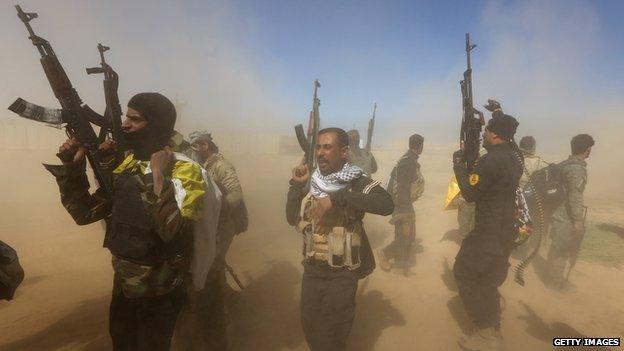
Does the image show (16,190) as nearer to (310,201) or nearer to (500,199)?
(310,201)

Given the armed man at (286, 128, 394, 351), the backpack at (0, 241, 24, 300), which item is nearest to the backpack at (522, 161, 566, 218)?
the armed man at (286, 128, 394, 351)

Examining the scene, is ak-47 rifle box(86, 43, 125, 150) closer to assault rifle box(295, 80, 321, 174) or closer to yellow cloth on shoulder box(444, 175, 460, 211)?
assault rifle box(295, 80, 321, 174)

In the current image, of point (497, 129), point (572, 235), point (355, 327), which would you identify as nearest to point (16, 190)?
point (355, 327)

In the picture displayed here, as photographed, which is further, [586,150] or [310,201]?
[586,150]

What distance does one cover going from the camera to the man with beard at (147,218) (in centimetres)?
197

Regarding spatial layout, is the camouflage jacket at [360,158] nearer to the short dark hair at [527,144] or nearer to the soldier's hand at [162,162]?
the short dark hair at [527,144]

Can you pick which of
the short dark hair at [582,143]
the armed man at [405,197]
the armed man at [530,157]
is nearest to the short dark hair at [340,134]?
the armed man at [405,197]

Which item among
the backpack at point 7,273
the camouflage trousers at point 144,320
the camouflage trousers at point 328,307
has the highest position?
the backpack at point 7,273

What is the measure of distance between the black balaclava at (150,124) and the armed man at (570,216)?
6404 mm

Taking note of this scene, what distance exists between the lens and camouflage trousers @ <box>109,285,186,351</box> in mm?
2098

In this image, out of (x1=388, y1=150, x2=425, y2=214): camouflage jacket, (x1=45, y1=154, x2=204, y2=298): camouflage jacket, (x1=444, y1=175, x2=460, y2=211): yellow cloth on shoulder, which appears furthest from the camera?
(x1=388, y1=150, x2=425, y2=214): camouflage jacket

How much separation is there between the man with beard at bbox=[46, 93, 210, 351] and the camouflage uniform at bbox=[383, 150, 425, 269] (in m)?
4.93

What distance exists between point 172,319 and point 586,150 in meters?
6.76

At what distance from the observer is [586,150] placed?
5633 mm
